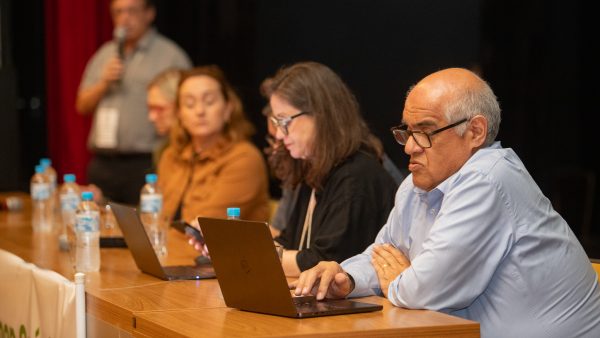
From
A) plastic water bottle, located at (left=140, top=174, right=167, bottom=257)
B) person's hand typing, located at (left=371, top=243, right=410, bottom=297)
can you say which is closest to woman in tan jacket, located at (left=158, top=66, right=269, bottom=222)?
plastic water bottle, located at (left=140, top=174, right=167, bottom=257)

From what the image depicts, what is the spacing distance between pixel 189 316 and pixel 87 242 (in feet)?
3.64

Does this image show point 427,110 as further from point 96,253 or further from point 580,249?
point 96,253

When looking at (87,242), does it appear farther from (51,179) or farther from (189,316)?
(51,179)

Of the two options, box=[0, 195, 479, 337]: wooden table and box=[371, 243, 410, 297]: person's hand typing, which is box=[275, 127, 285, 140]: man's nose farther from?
box=[371, 243, 410, 297]: person's hand typing

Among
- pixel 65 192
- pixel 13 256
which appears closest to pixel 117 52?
pixel 65 192

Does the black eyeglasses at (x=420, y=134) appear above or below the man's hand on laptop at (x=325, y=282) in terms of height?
above

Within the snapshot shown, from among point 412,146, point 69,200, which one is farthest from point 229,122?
point 412,146

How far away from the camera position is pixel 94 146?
6.84 m

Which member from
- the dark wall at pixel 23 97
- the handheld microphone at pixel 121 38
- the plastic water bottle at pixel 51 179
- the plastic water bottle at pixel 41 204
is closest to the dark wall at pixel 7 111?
the dark wall at pixel 23 97

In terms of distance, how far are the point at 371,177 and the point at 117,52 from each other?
11.0ft

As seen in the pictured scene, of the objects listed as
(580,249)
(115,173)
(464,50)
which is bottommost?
(115,173)

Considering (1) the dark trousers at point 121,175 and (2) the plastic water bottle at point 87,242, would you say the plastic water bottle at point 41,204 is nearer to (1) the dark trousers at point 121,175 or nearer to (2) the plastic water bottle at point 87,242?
(2) the plastic water bottle at point 87,242

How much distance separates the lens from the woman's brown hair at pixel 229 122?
496cm

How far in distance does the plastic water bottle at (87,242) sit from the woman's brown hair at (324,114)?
773 mm
